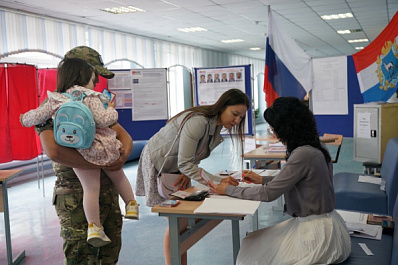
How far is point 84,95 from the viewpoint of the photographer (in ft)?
6.32

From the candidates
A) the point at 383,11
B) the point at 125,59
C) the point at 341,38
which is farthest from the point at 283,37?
the point at 341,38

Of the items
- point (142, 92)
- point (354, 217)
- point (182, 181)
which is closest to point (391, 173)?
point (354, 217)

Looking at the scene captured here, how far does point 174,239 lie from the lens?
7.57 ft

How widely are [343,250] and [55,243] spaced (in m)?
2.99

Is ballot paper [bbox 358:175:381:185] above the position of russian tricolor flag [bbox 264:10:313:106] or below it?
below

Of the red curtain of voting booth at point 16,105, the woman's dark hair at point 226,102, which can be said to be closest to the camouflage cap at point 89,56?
the woman's dark hair at point 226,102

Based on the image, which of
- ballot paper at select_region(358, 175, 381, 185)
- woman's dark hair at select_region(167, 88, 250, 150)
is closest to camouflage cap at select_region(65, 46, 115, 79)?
woman's dark hair at select_region(167, 88, 250, 150)

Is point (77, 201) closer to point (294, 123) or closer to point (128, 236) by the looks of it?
point (294, 123)

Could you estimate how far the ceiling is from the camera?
785cm

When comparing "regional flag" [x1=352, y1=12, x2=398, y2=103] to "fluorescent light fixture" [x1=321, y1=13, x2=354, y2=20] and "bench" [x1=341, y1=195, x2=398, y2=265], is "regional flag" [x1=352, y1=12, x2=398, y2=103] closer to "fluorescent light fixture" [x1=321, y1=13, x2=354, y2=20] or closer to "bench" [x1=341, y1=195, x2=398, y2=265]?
"bench" [x1=341, y1=195, x2=398, y2=265]

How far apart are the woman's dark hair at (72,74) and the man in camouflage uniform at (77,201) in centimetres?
13

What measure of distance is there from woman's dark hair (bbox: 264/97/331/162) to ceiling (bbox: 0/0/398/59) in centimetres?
603

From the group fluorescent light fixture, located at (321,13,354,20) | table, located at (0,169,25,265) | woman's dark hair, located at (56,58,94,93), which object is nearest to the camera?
woman's dark hair, located at (56,58,94,93)

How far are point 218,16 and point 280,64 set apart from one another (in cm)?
402
